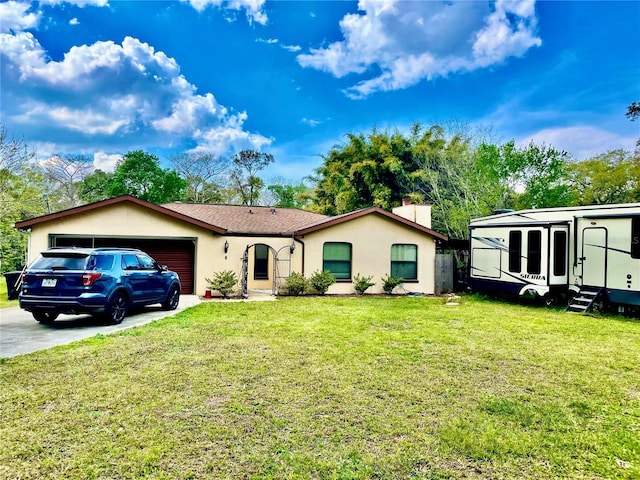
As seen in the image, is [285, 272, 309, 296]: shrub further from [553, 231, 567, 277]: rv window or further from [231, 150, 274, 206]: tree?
[231, 150, 274, 206]: tree

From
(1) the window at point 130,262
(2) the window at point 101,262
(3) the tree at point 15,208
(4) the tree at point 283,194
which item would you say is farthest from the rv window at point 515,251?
(4) the tree at point 283,194

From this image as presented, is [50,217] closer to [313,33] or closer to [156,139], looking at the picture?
Answer: [313,33]

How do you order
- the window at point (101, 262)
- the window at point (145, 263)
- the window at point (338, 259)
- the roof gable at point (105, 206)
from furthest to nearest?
the window at point (338, 259) → the roof gable at point (105, 206) → the window at point (145, 263) → the window at point (101, 262)

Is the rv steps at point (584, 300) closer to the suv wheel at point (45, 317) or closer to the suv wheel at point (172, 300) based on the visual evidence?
the suv wheel at point (172, 300)

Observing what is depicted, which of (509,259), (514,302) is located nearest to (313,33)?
(509,259)

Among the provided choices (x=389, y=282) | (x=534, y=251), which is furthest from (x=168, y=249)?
(x=534, y=251)

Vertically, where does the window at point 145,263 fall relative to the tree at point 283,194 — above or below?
below

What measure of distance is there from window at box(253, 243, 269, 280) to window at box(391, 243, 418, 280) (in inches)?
222

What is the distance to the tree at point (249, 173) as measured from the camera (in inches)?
1538

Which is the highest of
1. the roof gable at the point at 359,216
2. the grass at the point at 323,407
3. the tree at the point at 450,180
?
the tree at the point at 450,180

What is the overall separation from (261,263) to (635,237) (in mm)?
13320

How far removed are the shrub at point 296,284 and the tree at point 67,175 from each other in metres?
27.0

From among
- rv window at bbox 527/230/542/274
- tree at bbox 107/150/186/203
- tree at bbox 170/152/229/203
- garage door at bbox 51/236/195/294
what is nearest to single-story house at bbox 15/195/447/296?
garage door at bbox 51/236/195/294

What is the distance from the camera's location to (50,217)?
12.9m
